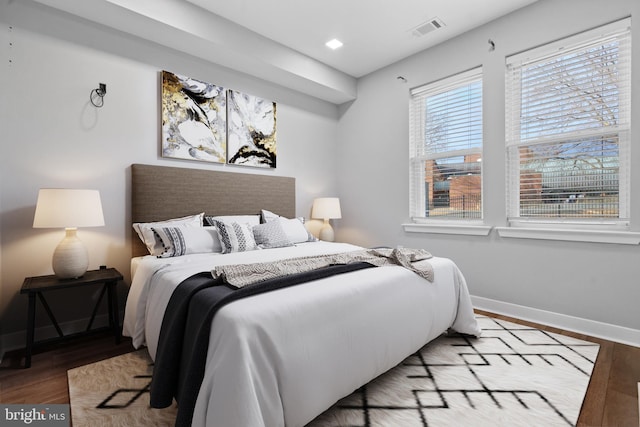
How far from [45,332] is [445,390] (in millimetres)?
2929

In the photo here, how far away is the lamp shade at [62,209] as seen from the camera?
2.17 meters

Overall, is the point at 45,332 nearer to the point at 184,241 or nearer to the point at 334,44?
the point at 184,241

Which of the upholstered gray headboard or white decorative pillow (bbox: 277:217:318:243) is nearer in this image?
the upholstered gray headboard

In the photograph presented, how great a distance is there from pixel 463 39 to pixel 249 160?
265 centimetres

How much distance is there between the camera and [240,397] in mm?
1109

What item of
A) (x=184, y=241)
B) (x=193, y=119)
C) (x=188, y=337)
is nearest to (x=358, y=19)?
(x=193, y=119)

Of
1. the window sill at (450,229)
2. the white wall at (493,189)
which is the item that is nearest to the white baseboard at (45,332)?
the white wall at (493,189)

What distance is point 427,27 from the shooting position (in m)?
3.17

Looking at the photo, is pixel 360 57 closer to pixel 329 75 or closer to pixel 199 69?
pixel 329 75

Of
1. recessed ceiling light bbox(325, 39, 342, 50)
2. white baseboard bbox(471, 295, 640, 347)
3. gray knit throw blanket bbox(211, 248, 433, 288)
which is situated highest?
recessed ceiling light bbox(325, 39, 342, 50)

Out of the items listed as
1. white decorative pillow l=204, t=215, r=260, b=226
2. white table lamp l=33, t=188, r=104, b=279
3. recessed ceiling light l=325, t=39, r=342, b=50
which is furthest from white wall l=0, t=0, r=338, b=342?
recessed ceiling light l=325, t=39, r=342, b=50

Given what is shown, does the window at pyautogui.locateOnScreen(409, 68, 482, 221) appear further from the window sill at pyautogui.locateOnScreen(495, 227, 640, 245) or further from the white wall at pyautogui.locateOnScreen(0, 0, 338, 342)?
the white wall at pyautogui.locateOnScreen(0, 0, 338, 342)

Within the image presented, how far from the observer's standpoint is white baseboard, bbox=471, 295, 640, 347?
2373 mm

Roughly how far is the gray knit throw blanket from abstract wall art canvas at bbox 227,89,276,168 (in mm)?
1881
